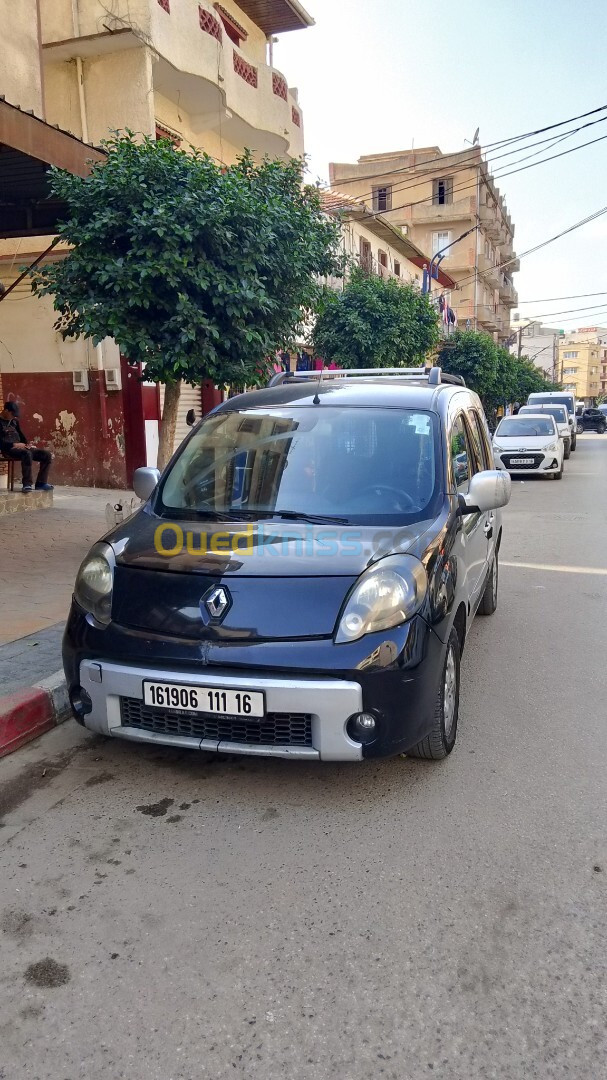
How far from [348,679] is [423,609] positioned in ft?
1.51

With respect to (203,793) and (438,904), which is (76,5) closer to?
(203,793)

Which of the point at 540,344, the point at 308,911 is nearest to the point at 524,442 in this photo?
the point at 308,911

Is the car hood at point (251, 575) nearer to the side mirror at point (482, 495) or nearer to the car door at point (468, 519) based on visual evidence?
the side mirror at point (482, 495)

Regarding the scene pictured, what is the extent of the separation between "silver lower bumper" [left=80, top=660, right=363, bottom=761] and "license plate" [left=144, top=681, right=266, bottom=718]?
0.08ft

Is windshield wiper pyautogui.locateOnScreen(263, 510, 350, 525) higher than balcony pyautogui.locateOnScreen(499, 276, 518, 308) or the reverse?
the reverse

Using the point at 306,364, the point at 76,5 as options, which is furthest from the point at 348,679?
the point at 306,364

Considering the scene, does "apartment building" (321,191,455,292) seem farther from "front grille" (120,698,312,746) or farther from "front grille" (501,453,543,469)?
"front grille" (120,698,312,746)

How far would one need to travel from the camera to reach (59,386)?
1423 centimetres

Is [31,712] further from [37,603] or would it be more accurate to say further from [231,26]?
[231,26]

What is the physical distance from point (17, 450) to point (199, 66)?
324 inches

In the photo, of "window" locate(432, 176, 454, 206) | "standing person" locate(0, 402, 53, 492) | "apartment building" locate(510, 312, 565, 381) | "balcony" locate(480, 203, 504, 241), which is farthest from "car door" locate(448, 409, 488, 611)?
"apartment building" locate(510, 312, 565, 381)

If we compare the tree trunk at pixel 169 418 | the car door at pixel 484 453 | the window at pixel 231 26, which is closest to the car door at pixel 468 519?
the car door at pixel 484 453

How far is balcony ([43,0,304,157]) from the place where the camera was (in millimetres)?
12852

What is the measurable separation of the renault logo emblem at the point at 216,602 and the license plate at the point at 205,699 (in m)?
0.29
